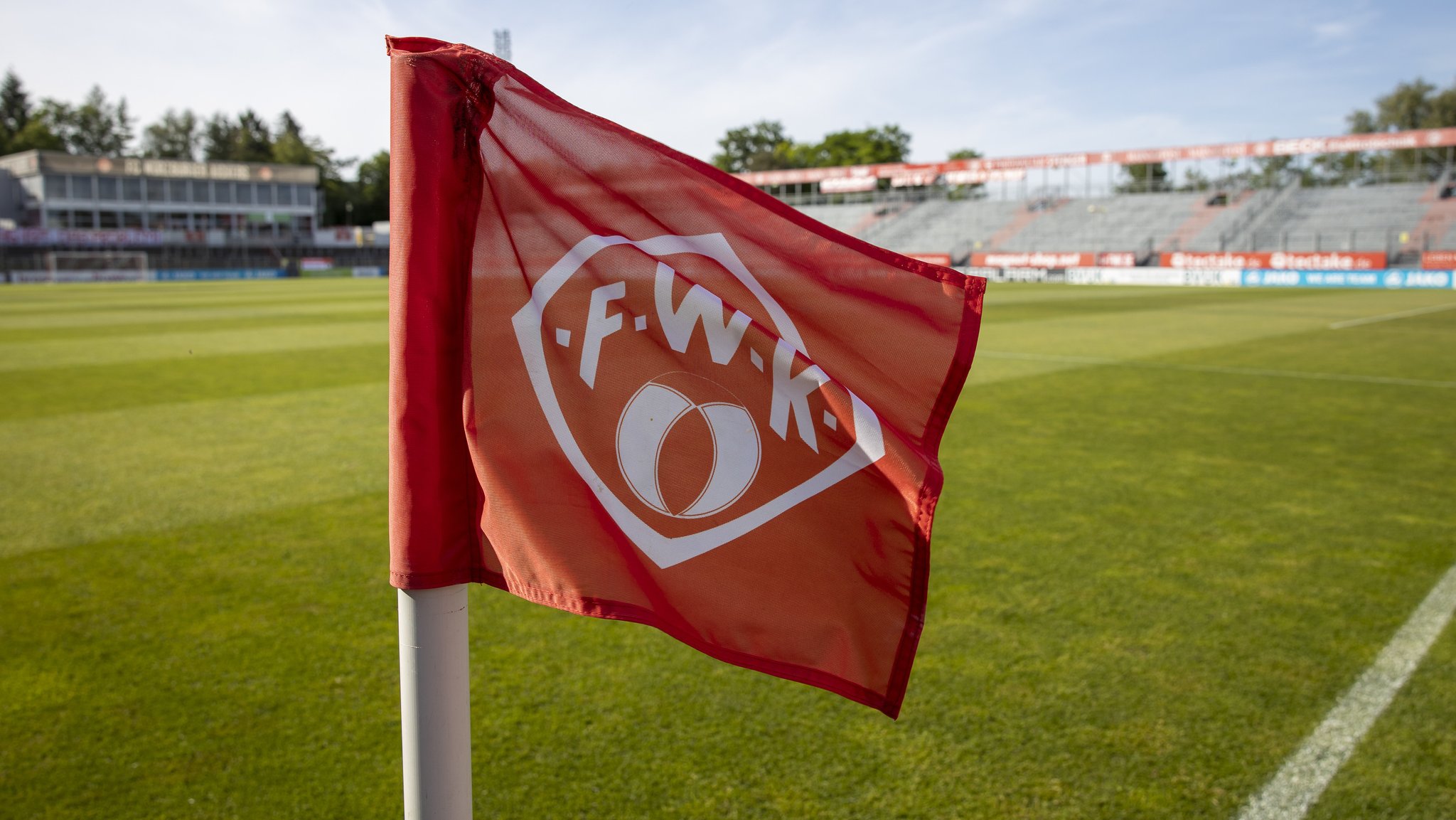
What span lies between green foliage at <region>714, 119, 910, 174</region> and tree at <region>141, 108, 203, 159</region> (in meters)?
53.7

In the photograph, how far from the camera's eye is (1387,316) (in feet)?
66.5

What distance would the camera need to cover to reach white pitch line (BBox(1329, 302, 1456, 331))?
1812cm

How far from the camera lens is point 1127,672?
140 inches

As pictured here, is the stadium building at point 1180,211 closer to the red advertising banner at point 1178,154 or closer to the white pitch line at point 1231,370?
the red advertising banner at point 1178,154

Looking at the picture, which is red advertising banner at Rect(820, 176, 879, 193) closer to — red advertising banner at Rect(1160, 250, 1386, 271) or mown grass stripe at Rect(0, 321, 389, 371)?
red advertising banner at Rect(1160, 250, 1386, 271)

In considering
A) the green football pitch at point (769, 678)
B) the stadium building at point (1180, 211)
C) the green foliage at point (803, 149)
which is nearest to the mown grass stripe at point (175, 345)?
the green football pitch at point (769, 678)

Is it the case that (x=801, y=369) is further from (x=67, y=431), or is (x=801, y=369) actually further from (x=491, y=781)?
(x=67, y=431)

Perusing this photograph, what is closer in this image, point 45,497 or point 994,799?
point 994,799

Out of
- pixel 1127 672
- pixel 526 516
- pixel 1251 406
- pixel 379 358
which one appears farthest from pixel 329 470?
pixel 1251 406

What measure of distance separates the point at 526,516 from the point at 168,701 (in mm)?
2400

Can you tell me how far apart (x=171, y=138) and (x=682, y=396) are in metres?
115

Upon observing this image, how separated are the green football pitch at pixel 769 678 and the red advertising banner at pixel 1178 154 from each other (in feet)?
94.3

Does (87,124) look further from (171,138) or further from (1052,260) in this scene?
(1052,260)

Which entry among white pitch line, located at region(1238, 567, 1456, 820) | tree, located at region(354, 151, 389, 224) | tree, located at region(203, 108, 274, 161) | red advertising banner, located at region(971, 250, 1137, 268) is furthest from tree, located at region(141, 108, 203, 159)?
white pitch line, located at region(1238, 567, 1456, 820)
